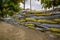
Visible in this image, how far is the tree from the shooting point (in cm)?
284

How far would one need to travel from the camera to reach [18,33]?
2.55 m

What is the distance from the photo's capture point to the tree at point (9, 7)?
2.84 meters

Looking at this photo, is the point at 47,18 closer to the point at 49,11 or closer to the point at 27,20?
the point at 49,11

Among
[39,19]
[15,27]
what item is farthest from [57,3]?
[15,27]

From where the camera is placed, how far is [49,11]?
2.67 meters

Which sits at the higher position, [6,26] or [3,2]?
[3,2]

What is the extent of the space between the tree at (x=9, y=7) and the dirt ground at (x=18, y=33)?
22 centimetres

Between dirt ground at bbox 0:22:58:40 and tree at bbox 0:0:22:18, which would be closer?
dirt ground at bbox 0:22:58:40

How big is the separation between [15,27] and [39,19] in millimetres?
462

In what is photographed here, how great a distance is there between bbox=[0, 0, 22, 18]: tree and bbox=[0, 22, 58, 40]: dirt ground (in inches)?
8.6

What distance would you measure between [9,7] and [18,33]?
65cm

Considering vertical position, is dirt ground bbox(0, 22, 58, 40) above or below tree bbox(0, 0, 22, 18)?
below

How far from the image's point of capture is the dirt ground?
240 cm

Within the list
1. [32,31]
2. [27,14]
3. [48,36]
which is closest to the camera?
[48,36]
